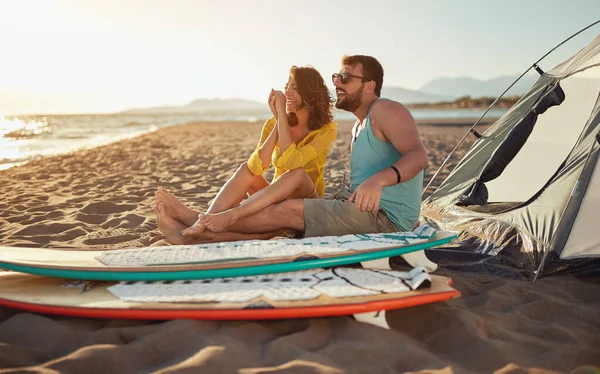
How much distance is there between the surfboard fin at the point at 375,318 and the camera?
7.63ft

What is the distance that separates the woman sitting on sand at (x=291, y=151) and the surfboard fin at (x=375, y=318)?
1.22m

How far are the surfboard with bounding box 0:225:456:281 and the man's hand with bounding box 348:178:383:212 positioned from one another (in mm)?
203

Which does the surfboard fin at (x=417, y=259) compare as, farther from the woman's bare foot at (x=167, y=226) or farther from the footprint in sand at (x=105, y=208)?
the footprint in sand at (x=105, y=208)

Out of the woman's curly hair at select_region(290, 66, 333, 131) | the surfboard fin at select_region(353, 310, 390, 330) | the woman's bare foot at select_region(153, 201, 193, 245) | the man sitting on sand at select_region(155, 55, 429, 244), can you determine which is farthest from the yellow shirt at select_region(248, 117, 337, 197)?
the surfboard fin at select_region(353, 310, 390, 330)

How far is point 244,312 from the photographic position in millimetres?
2283

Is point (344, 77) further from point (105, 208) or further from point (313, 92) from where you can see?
point (105, 208)

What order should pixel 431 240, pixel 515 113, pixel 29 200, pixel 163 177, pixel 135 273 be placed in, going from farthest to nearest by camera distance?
pixel 163 177
pixel 29 200
pixel 515 113
pixel 431 240
pixel 135 273

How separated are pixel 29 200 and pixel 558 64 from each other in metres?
5.53

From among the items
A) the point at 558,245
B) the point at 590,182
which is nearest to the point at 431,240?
the point at 558,245

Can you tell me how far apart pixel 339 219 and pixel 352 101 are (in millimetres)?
828

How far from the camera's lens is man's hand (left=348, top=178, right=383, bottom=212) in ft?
9.73

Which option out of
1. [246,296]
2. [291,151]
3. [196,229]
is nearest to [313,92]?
[291,151]

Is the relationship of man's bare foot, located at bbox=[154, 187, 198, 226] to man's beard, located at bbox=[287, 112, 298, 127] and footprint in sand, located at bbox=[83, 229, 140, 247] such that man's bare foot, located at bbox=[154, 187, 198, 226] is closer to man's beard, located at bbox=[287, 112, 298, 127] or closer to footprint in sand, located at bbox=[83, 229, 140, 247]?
footprint in sand, located at bbox=[83, 229, 140, 247]

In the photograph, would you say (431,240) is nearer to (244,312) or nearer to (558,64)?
(244,312)
